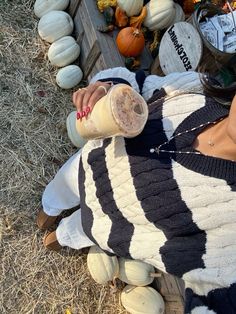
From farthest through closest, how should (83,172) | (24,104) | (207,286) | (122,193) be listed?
(24,104), (83,172), (122,193), (207,286)

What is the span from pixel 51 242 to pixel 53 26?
1247mm

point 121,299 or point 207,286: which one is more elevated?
point 207,286

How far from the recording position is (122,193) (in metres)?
1.28

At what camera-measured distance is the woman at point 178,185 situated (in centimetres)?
110

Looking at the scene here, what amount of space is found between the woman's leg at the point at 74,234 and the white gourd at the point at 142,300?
490mm

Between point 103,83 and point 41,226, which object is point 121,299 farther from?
point 103,83

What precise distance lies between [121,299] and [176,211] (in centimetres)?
135

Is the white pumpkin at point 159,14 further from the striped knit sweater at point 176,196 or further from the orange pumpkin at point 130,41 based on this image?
the striped knit sweater at point 176,196

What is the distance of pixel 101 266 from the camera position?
7.37ft

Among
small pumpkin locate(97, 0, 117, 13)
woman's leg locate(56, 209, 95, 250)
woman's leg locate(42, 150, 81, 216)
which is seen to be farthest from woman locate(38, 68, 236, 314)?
small pumpkin locate(97, 0, 117, 13)

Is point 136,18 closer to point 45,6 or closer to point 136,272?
point 45,6

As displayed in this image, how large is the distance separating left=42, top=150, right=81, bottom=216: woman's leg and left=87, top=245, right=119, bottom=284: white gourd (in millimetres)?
310

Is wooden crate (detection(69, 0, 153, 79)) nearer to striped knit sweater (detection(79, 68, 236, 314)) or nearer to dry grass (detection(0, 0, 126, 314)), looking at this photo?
dry grass (detection(0, 0, 126, 314))

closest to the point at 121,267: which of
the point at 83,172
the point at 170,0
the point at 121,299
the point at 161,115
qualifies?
the point at 121,299
